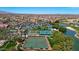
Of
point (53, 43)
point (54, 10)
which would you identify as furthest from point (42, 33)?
Answer: point (54, 10)

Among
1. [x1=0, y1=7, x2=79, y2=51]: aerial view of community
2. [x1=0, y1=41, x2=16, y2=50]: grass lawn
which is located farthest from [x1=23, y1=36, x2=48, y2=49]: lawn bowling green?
[x1=0, y1=41, x2=16, y2=50]: grass lawn

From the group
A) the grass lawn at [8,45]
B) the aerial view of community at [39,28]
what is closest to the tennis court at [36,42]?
the aerial view of community at [39,28]

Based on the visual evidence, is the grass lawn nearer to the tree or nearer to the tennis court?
the tennis court

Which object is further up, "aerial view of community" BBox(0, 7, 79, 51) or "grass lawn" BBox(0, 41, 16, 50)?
"aerial view of community" BBox(0, 7, 79, 51)

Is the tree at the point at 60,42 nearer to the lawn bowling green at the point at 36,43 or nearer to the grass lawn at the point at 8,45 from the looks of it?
the lawn bowling green at the point at 36,43

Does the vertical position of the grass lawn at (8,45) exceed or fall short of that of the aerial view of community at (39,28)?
it falls short

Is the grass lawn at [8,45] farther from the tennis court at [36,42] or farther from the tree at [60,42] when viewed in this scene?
the tree at [60,42]
